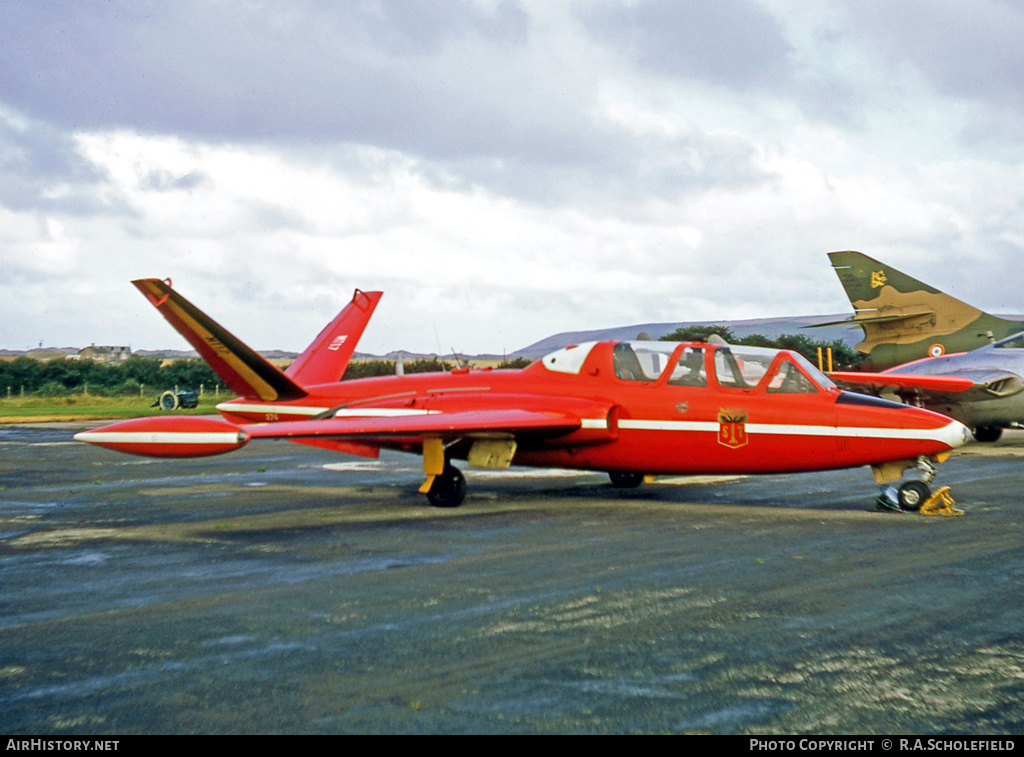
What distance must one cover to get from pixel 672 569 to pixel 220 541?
5.07m

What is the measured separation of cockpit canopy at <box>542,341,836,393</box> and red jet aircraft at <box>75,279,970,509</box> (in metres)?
0.02

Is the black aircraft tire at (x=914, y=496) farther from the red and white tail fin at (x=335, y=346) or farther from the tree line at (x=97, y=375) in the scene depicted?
the tree line at (x=97, y=375)

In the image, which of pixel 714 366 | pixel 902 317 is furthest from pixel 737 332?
pixel 714 366

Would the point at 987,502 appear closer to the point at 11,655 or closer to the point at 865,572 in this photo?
the point at 865,572

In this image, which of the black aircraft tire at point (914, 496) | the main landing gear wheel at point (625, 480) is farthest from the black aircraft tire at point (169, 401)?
the black aircraft tire at point (914, 496)

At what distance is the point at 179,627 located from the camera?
6.00 m

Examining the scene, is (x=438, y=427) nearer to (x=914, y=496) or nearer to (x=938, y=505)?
(x=914, y=496)

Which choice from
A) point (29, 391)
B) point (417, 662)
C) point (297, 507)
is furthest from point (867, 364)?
point (29, 391)

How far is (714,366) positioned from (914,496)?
9.81ft

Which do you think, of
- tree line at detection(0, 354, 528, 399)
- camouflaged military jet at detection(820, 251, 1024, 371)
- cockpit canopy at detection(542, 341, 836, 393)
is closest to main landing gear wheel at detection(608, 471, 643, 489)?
cockpit canopy at detection(542, 341, 836, 393)

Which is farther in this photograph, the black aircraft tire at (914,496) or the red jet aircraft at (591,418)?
the black aircraft tire at (914,496)

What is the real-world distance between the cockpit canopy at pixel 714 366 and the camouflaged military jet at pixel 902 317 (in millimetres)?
16015

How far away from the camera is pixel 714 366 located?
1184 cm

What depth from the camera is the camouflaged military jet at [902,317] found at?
84.0 ft
